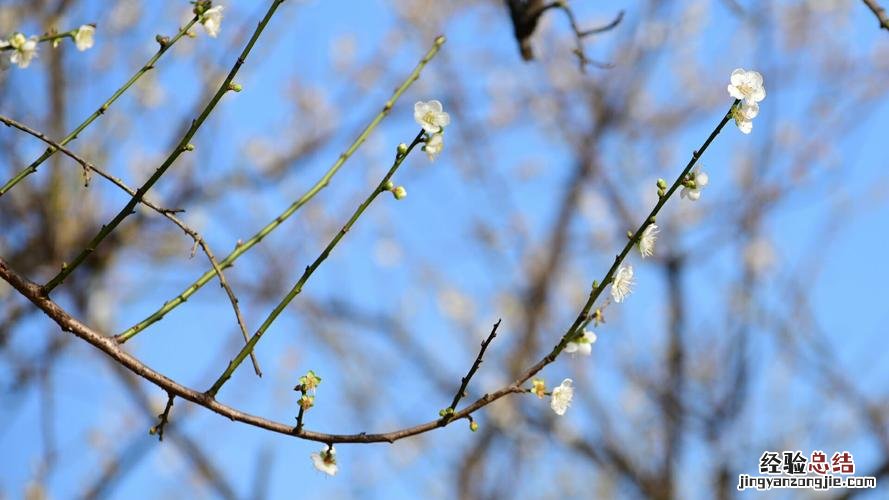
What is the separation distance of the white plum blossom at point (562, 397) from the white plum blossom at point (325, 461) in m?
0.44

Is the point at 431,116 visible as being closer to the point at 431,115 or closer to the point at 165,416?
the point at 431,115

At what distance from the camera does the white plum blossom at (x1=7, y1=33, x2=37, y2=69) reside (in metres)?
1.72

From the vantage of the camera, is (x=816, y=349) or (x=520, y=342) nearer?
(x=816, y=349)

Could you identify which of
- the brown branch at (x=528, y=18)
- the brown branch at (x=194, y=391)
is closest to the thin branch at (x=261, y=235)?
the brown branch at (x=194, y=391)

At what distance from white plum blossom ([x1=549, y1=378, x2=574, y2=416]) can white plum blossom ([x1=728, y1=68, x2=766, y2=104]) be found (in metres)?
0.64

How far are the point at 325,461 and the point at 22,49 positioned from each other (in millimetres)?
1000

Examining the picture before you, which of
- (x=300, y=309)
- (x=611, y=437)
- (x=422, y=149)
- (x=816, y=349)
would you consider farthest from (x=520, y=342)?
(x=422, y=149)

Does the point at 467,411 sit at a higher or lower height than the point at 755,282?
lower

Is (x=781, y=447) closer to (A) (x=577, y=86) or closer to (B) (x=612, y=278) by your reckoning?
(A) (x=577, y=86)

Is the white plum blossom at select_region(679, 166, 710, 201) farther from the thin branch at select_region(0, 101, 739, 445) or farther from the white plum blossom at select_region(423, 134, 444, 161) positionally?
the white plum blossom at select_region(423, 134, 444, 161)

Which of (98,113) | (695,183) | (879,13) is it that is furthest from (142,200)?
(879,13)

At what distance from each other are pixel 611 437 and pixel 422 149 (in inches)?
182

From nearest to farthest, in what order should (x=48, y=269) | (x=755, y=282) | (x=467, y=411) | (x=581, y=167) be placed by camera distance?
(x=467, y=411)
(x=48, y=269)
(x=755, y=282)
(x=581, y=167)

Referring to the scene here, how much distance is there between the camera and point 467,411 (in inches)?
62.3
